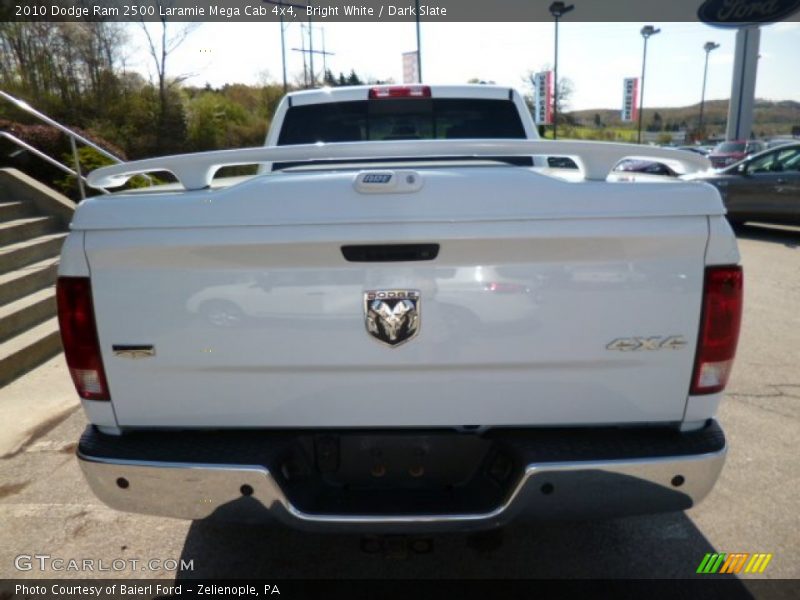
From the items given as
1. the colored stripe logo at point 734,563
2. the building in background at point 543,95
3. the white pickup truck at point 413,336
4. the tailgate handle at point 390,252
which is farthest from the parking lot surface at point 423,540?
the building in background at point 543,95

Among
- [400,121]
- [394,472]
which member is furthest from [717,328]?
[400,121]

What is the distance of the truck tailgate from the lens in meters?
1.94

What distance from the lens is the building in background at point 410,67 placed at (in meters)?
30.6

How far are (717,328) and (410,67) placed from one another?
32.0m

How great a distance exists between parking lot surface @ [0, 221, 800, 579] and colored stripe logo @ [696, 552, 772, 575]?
4 centimetres

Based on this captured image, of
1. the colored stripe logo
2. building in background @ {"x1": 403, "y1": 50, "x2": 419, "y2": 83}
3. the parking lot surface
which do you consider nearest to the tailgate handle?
the parking lot surface

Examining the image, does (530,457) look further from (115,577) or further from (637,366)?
(115,577)

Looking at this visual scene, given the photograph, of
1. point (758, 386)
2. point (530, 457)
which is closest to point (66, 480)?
point (530, 457)

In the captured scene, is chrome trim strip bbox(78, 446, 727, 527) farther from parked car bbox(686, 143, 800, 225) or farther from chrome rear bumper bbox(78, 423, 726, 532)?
parked car bbox(686, 143, 800, 225)

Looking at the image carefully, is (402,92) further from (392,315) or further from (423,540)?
(423,540)

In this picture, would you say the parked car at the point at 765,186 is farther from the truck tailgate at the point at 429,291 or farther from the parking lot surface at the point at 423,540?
the truck tailgate at the point at 429,291

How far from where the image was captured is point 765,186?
11.1 meters

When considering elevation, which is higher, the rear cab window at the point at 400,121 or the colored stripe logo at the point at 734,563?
the rear cab window at the point at 400,121

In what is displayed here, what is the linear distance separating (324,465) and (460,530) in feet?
1.80
